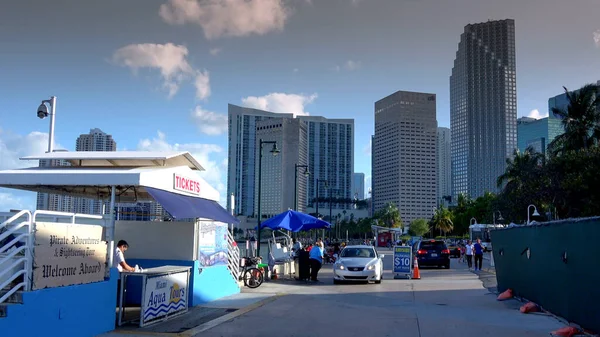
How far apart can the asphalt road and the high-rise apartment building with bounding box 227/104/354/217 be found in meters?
48.8

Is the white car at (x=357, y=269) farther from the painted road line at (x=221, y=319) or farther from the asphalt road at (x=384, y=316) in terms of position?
the painted road line at (x=221, y=319)

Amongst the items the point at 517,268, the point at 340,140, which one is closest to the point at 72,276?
the point at 517,268

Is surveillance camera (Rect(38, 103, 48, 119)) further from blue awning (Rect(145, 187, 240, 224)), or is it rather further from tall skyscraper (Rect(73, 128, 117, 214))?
tall skyscraper (Rect(73, 128, 117, 214))

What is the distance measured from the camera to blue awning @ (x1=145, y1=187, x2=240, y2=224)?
11.0 m

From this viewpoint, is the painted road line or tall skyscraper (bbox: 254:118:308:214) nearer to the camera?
the painted road line

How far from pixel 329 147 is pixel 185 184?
11597cm

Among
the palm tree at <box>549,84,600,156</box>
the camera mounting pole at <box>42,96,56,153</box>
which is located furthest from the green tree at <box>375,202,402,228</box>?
the camera mounting pole at <box>42,96,56,153</box>

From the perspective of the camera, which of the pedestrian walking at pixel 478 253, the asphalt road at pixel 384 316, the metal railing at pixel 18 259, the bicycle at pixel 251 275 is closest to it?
the metal railing at pixel 18 259

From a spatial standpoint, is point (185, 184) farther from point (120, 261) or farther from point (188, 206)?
point (120, 261)

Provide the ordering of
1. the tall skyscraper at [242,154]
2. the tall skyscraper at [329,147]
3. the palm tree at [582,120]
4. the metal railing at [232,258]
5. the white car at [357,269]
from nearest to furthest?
the metal railing at [232,258], the white car at [357,269], the palm tree at [582,120], the tall skyscraper at [242,154], the tall skyscraper at [329,147]

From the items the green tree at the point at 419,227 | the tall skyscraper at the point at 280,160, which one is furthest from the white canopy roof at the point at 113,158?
the green tree at the point at 419,227

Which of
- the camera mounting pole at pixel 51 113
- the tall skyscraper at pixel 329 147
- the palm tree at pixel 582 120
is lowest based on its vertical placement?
the camera mounting pole at pixel 51 113

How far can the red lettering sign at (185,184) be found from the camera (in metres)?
12.2

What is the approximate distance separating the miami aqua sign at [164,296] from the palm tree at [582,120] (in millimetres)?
46281
